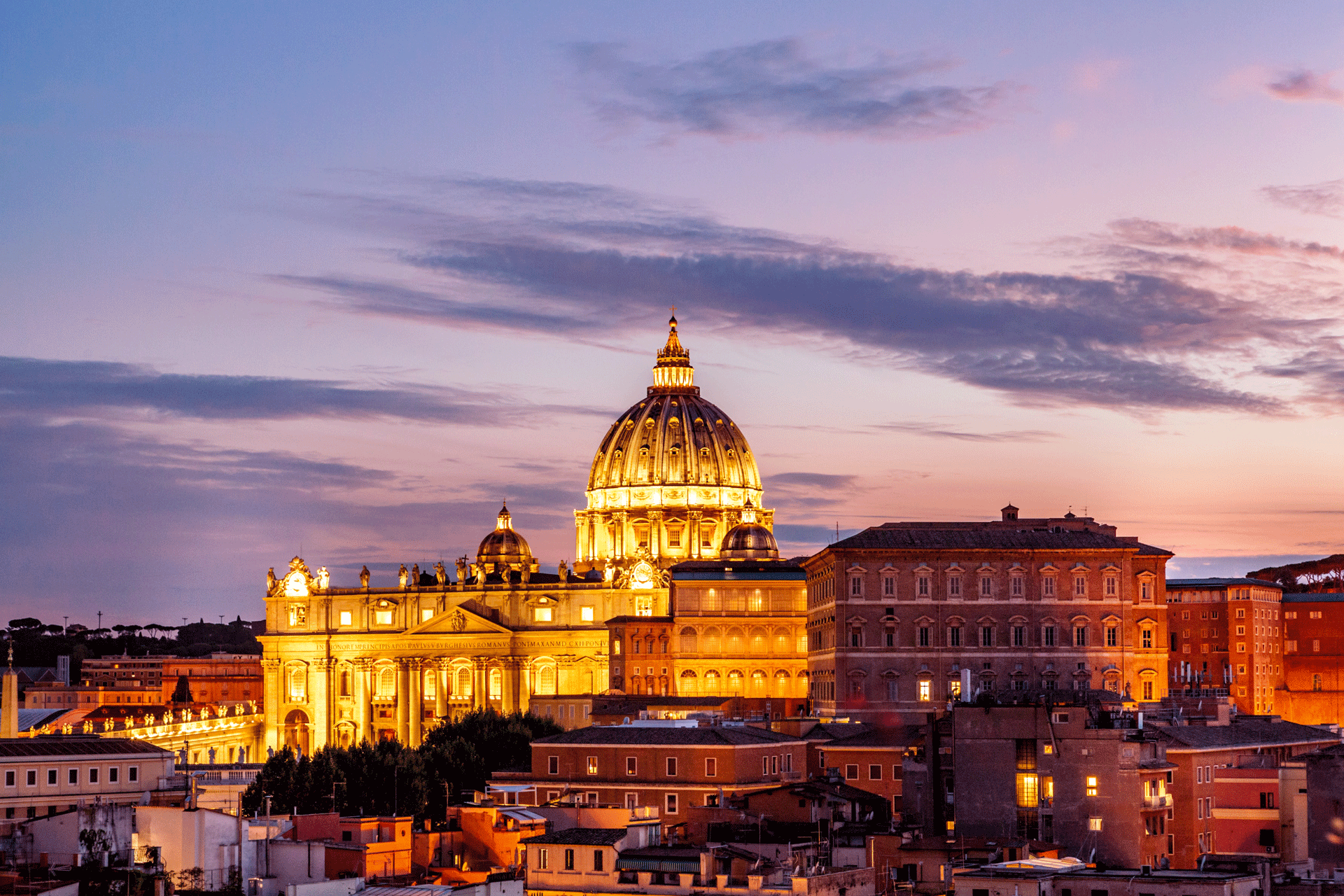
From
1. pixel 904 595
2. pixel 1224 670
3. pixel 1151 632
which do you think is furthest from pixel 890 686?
pixel 1224 670

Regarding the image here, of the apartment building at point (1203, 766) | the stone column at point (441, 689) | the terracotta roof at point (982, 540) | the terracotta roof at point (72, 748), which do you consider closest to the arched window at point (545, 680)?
the stone column at point (441, 689)

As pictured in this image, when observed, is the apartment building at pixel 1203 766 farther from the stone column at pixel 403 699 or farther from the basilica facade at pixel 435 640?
the stone column at pixel 403 699

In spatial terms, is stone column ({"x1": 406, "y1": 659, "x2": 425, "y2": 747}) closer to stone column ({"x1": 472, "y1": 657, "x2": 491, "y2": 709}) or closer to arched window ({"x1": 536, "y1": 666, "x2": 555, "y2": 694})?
stone column ({"x1": 472, "y1": 657, "x2": 491, "y2": 709})

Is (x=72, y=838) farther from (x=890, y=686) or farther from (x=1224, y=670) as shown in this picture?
(x=1224, y=670)

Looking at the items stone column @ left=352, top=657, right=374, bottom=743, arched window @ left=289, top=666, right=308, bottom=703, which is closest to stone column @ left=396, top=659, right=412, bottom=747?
stone column @ left=352, top=657, right=374, bottom=743

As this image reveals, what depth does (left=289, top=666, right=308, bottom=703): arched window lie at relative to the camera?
187 meters

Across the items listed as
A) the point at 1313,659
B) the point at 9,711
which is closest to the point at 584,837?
the point at 9,711

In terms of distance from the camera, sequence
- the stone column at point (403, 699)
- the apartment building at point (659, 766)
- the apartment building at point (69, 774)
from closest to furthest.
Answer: the apartment building at point (69, 774) → the apartment building at point (659, 766) → the stone column at point (403, 699)

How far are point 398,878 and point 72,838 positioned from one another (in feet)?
33.4

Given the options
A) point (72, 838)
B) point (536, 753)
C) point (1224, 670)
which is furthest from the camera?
point (1224, 670)

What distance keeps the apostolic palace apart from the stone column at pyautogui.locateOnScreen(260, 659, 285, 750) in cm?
16

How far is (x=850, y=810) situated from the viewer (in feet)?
279

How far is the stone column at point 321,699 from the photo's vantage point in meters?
184

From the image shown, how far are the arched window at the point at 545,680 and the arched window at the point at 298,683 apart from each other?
20.1 m
